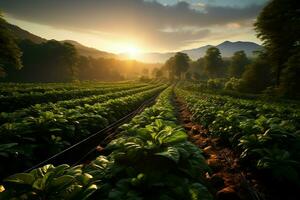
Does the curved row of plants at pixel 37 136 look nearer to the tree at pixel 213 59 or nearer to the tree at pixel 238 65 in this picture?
the tree at pixel 238 65

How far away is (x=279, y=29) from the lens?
28.3 metres

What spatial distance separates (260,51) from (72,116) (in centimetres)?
3015

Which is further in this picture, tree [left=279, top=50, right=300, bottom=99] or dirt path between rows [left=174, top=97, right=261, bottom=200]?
tree [left=279, top=50, right=300, bottom=99]

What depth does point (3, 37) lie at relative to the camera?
90.9ft

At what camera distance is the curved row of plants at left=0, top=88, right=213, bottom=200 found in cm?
277

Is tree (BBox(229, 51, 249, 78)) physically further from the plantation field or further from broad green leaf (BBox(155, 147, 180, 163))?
broad green leaf (BBox(155, 147, 180, 163))

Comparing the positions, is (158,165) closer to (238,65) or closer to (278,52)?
(278,52)

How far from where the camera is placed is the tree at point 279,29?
26.4 metres

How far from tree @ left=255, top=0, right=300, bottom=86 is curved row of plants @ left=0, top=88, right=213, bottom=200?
92.6 ft

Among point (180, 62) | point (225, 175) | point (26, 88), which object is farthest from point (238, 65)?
point (225, 175)

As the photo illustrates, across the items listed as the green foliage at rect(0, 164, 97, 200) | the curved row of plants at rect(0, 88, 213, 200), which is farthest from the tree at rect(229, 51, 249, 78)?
the green foliage at rect(0, 164, 97, 200)

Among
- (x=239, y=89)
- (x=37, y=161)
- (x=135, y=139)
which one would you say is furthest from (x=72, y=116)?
(x=239, y=89)

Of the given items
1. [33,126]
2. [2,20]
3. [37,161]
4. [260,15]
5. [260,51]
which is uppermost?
[260,15]

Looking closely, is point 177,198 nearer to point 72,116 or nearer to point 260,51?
point 72,116
